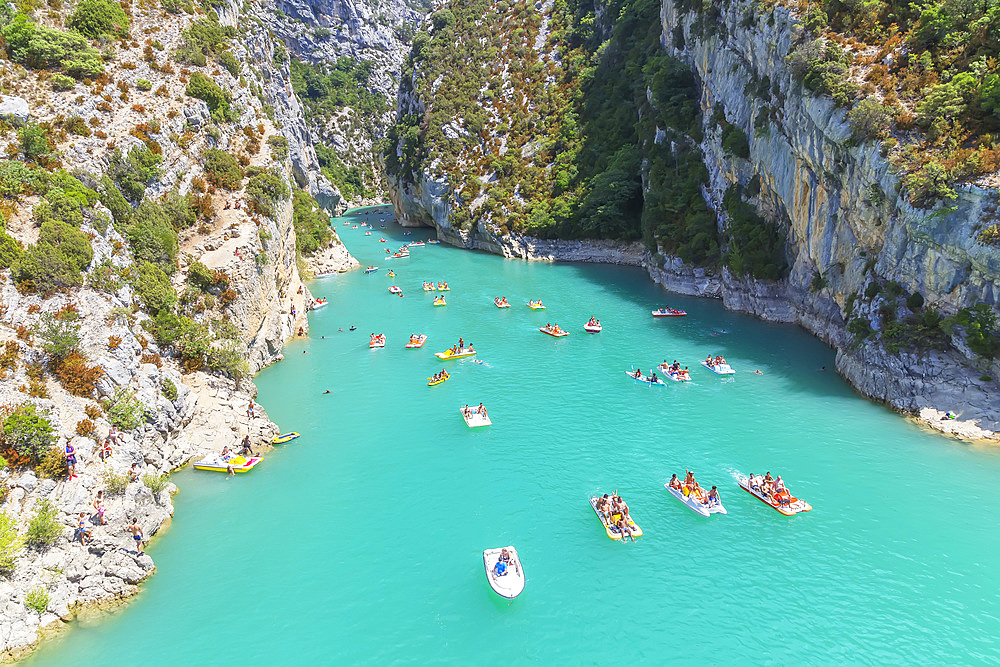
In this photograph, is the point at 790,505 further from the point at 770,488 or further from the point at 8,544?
the point at 8,544

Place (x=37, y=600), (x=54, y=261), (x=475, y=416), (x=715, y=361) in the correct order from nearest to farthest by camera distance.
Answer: (x=37, y=600), (x=54, y=261), (x=475, y=416), (x=715, y=361)

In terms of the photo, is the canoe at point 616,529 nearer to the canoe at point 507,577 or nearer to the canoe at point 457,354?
the canoe at point 507,577

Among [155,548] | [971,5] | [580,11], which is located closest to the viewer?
[155,548]

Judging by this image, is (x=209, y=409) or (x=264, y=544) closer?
(x=264, y=544)

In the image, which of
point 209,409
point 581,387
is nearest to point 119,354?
point 209,409

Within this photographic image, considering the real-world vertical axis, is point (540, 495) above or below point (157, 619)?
above

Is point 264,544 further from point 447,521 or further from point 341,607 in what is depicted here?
point 447,521

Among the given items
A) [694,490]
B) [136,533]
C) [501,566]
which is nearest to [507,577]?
[501,566]
